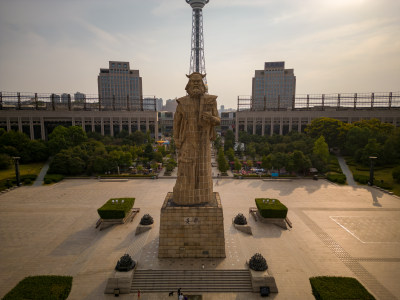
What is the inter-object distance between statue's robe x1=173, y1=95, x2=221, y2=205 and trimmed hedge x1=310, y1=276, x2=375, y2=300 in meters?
8.07

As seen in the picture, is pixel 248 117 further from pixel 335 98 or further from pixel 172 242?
pixel 172 242

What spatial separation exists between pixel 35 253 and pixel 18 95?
61.0 metres

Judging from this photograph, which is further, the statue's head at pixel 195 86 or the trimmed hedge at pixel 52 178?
the trimmed hedge at pixel 52 178

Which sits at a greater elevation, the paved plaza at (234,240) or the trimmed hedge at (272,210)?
the trimmed hedge at (272,210)

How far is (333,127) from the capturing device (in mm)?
53000

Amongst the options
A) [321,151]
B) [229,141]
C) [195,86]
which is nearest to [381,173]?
[321,151]

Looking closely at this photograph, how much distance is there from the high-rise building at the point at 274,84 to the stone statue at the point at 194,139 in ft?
342

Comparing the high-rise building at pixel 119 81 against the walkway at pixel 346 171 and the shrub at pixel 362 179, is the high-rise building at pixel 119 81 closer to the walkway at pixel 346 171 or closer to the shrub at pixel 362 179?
the walkway at pixel 346 171

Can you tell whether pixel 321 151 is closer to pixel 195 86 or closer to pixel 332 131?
pixel 332 131

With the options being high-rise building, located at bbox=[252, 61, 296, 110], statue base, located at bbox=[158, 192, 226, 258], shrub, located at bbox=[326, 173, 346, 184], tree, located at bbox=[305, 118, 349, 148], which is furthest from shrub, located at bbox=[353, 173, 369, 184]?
high-rise building, located at bbox=[252, 61, 296, 110]

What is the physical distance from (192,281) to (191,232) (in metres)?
2.98

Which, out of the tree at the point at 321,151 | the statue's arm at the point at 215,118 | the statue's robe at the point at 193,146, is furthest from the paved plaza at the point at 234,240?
the statue's arm at the point at 215,118

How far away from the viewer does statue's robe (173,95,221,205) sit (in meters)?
17.7

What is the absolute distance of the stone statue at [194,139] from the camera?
17.6 meters
